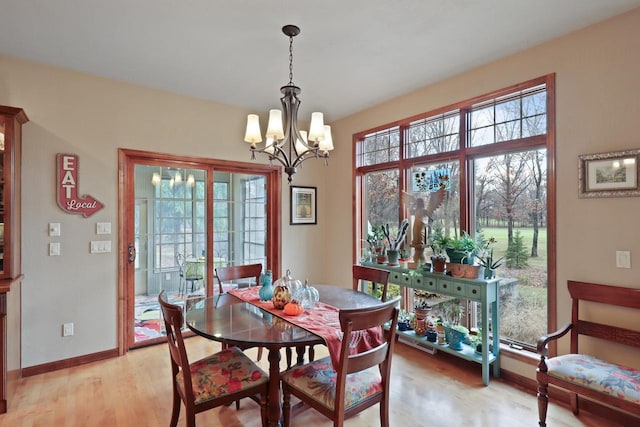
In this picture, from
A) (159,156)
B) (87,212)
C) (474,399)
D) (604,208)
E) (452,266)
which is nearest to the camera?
(604,208)

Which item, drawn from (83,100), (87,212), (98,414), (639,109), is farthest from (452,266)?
(83,100)

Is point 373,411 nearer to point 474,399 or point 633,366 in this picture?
point 474,399

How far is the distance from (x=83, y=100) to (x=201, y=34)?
60.6 inches

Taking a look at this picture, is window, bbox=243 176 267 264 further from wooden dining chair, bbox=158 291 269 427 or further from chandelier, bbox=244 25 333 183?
wooden dining chair, bbox=158 291 269 427

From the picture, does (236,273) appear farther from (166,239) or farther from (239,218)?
(239,218)

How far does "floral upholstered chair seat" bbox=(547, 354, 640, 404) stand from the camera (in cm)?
187

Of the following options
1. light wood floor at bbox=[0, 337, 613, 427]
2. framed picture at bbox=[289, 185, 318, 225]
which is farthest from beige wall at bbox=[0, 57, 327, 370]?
framed picture at bbox=[289, 185, 318, 225]

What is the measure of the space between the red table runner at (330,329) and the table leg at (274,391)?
0.22 metres

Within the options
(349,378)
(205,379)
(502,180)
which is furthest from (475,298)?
(205,379)

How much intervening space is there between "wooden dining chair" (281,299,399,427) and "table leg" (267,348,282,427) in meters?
0.05

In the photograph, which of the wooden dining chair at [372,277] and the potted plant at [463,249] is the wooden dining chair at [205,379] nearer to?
the wooden dining chair at [372,277]

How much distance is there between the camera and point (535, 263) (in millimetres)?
2756

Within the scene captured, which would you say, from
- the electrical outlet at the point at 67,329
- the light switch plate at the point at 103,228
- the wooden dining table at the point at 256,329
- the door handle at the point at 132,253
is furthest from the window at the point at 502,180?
the electrical outlet at the point at 67,329

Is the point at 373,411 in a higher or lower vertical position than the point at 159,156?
lower
